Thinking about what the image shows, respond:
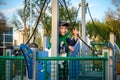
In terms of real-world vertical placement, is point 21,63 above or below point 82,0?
below

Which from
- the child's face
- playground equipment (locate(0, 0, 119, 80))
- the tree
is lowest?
playground equipment (locate(0, 0, 119, 80))

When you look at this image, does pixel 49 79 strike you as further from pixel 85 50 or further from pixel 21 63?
pixel 85 50

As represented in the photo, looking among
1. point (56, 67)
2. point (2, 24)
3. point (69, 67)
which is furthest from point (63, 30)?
point (2, 24)

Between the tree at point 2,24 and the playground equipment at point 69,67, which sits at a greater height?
the tree at point 2,24

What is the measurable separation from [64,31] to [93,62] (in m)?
1.11

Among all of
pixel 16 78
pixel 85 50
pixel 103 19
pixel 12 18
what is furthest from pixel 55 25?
pixel 103 19

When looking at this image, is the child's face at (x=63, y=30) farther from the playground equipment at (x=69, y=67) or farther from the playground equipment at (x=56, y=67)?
the playground equipment at (x=69, y=67)

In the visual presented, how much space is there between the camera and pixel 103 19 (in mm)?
24203

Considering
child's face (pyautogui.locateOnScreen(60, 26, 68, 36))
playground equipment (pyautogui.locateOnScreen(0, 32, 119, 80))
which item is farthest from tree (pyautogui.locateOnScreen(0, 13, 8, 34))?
playground equipment (pyautogui.locateOnScreen(0, 32, 119, 80))

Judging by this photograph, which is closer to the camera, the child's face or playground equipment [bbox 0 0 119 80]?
playground equipment [bbox 0 0 119 80]

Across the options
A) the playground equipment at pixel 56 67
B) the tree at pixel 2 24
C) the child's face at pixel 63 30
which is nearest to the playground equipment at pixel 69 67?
the playground equipment at pixel 56 67

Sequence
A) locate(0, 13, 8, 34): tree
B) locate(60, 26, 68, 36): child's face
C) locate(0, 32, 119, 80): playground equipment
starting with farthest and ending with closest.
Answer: locate(0, 13, 8, 34): tree
locate(60, 26, 68, 36): child's face
locate(0, 32, 119, 80): playground equipment

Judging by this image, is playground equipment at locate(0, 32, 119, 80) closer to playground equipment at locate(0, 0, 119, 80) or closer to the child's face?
playground equipment at locate(0, 0, 119, 80)

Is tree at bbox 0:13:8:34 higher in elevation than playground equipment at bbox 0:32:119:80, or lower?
higher
